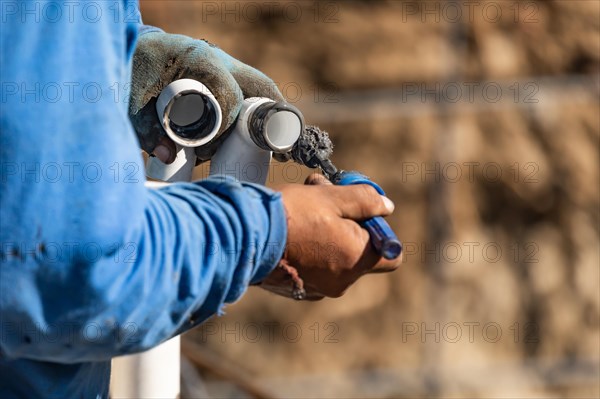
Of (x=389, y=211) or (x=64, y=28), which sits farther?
(x=389, y=211)

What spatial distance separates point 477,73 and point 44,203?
1.98 meters

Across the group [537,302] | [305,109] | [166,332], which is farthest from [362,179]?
[537,302]

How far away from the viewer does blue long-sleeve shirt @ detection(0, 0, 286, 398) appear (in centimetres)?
99

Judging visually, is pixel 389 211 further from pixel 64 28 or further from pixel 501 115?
pixel 501 115

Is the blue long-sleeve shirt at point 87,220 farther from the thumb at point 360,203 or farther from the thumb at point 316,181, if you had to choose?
the thumb at point 316,181

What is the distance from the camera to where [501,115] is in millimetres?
2816

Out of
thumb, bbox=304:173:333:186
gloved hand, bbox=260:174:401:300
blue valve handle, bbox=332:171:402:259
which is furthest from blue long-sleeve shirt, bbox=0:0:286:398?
thumb, bbox=304:173:333:186

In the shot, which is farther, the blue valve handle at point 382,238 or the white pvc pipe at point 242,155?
the white pvc pipe at point 242,155

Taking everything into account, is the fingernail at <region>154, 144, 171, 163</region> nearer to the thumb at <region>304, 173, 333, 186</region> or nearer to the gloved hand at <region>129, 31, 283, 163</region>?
the gloved hand at <region>129, 31, 283, 163</region>

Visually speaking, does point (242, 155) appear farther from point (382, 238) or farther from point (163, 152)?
point (382, 238)

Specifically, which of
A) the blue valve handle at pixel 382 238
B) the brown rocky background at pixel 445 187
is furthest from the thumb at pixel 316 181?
the brown rocky background at pixel 445 187

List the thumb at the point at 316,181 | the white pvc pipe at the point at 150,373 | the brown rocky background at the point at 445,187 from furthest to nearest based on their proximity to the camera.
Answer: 1. the brown rocky background at the point at 445,187
2. the white pvc pipe at the point at 150,373
3. the thumb at the point at 316,181

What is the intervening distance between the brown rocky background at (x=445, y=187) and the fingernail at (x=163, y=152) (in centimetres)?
120

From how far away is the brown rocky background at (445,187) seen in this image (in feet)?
8.95
